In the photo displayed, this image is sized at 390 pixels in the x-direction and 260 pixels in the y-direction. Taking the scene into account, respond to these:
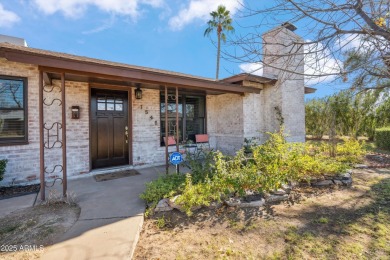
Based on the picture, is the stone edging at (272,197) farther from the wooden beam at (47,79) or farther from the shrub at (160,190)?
the wooden beam at (47,79)

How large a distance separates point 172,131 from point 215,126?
1.89 meters

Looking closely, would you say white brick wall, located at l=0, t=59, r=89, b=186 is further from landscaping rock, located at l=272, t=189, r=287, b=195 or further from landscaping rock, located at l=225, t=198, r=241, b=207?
landscaping rock, located at l=272, t=189, r=287, b=195

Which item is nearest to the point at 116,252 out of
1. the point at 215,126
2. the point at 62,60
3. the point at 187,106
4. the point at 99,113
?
the point at 62,60

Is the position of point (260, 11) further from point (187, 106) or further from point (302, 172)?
point (187, 106)

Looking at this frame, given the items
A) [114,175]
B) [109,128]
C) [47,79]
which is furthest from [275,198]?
[47,79]

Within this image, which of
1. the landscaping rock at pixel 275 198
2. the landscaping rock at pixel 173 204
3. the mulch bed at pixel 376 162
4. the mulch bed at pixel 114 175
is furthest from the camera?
the mulch bed at pixel 376 162

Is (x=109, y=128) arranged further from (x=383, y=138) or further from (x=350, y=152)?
(x=383, y=138)

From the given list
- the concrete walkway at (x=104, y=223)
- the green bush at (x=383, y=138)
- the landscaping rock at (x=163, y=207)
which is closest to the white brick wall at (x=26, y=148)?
the concrete walkway at (x=104, y=223)

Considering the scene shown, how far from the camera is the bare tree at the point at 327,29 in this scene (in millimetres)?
2895

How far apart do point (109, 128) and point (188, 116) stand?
2872 millimetres

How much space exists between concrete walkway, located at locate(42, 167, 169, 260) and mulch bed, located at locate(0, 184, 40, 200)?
0.62m

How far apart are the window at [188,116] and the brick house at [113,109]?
4 centimetres

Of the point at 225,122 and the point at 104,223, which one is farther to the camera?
the point at 225,122

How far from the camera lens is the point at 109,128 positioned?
5.78m
